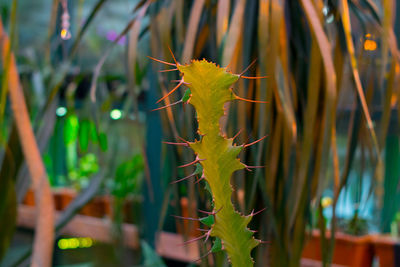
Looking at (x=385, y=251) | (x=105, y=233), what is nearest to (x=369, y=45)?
(x=385, y=251)

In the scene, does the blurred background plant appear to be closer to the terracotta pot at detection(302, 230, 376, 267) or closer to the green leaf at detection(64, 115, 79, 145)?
the terracotta pot at detection(302, 230, 376, 267)

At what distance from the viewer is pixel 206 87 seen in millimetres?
199

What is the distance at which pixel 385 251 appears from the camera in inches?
45.4

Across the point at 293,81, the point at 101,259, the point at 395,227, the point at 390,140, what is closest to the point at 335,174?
the point at 293,81

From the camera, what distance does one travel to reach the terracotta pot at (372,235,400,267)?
113cm

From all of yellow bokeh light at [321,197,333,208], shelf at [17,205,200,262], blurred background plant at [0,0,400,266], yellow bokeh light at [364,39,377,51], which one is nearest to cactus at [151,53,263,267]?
blurred background plant at [0,0,400,266]

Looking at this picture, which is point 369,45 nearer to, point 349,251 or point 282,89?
point 282,89

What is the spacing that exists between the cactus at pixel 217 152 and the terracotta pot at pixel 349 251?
3.40 feet

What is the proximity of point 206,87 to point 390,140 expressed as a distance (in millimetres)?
987

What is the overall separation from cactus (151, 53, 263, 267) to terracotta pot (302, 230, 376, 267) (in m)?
1.04

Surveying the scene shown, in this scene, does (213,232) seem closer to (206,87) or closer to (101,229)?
(206,87)

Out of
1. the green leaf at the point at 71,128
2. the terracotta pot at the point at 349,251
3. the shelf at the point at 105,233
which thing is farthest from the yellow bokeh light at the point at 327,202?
the green leaf at the point at 71,128

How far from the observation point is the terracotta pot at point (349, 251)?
120 cm

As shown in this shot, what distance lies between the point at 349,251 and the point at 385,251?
0.30ft
